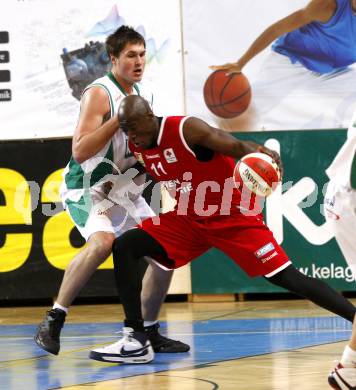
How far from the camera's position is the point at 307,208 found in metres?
10.8

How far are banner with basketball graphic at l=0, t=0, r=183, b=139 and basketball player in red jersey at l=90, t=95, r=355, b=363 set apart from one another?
4.23m

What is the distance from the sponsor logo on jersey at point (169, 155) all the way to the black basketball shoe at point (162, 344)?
1381mm

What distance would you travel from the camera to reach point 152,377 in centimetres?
615

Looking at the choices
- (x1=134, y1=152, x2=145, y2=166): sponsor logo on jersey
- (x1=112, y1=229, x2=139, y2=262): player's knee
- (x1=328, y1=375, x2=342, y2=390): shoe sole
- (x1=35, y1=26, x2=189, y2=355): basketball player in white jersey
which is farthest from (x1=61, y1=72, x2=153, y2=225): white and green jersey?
(x1=328, y1=375, x2=342, y2=390): shoe sole

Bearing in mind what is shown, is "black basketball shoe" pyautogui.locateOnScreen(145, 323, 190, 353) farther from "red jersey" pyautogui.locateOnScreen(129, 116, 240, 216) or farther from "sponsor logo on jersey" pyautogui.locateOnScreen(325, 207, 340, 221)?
"sponsor logo on jersey" pyautogui.locateOnScreen(325, 207, 340, 221)

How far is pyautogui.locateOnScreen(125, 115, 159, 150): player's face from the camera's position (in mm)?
6469

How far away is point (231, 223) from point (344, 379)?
171cm

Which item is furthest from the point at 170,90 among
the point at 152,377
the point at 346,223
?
the point at 152,377

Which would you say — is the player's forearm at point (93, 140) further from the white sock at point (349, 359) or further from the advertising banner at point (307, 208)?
the advertising banner at point (307, 208)

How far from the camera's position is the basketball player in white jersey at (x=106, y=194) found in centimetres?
714

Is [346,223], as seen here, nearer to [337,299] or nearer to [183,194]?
[337,299]

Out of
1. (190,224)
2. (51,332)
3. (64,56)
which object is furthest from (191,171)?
(64,56)

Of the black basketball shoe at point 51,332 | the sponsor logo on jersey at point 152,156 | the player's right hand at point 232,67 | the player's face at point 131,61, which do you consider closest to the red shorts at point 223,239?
the sponsor logo on jersey at point 152,156

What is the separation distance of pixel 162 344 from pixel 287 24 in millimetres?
4632
